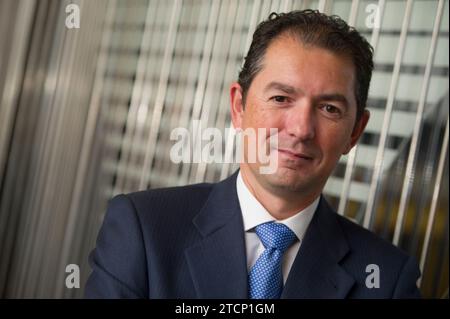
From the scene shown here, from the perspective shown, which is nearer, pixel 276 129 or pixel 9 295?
pixel 276 129

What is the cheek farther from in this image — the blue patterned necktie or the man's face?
the blue patterned necktie

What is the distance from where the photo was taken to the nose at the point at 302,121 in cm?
143

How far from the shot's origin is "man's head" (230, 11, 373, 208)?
57.3 inches

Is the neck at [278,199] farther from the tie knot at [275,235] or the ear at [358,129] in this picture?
the ear at [358,129]

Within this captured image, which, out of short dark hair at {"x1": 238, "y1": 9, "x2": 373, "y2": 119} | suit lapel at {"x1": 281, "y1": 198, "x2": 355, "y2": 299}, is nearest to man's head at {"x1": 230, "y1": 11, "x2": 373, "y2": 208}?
short dark hair at {"x1": 238, "y1": 9, "x2": 373, "y2": 119}

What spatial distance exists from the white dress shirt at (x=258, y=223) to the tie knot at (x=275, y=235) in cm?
1

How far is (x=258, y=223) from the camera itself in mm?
1516

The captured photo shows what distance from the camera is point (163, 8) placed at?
2436 mm

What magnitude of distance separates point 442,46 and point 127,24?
1.50 meters

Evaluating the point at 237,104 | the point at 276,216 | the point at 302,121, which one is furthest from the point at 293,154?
the point at 237,104

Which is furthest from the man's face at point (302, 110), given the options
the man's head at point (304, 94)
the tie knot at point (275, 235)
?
the tie knot at point (275, 235)

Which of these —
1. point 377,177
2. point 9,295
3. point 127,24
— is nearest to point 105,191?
point 9,295

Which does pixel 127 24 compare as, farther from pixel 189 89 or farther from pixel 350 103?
pixel 350 103

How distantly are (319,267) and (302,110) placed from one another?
16.6 inches
